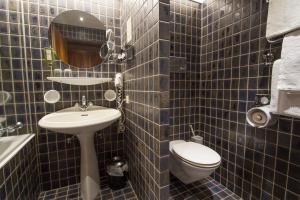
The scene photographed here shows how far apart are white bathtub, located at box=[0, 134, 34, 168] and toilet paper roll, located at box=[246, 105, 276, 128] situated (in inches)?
63.8

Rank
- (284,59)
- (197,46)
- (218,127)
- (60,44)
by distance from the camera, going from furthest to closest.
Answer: (197,46) < (218,127) < (60,44) < (284,59)

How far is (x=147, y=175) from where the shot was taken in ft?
3.45

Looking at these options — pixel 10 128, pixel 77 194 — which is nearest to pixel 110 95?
pixel 10 128

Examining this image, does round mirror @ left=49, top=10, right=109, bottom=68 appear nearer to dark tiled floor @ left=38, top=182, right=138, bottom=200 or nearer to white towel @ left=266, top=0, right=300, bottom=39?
dark tiled floor @ left=38, top=182, right=138, bottom=200

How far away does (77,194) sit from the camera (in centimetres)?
136

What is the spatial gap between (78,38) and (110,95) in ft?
2.12

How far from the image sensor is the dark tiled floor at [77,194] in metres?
1.32

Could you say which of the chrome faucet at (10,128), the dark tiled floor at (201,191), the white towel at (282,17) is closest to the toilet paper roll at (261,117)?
the white towel at (282,17)

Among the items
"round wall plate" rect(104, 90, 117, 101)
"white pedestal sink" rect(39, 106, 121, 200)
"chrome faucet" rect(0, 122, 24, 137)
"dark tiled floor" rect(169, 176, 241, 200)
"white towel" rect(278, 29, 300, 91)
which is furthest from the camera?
"round wall plate" rect(104, 90, 117, 101)

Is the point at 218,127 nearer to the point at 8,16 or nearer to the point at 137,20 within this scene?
the point at 137,20

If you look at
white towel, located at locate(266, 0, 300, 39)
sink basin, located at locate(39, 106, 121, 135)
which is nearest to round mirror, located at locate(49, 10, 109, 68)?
sink basin, located at locate(39, 106, 121, 135)

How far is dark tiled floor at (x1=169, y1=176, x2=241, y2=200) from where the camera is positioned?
133 centimetres

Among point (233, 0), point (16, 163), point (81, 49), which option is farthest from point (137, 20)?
point (16, 163)

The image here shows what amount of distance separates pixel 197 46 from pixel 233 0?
20.4 inches
